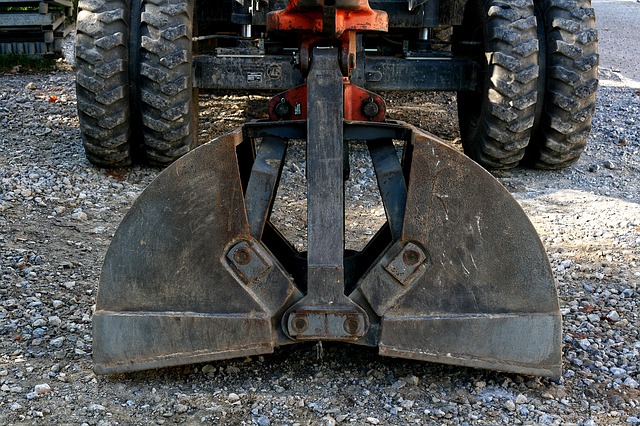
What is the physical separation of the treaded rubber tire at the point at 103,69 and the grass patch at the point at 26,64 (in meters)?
4.73

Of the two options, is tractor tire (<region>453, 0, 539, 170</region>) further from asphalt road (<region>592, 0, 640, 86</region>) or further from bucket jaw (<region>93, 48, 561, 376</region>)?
asphalt road (<region>592, 0, 640, 86</region>)

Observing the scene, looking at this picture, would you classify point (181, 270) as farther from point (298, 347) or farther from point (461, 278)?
point (461, 278)

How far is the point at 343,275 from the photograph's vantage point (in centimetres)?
303

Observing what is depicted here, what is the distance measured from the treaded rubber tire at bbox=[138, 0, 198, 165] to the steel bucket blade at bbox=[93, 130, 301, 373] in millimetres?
2666

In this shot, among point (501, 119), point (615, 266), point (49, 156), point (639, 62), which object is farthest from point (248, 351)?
point (639, 62)

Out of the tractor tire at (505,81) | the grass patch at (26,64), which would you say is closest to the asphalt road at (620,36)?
the tractor tire at (505,81)

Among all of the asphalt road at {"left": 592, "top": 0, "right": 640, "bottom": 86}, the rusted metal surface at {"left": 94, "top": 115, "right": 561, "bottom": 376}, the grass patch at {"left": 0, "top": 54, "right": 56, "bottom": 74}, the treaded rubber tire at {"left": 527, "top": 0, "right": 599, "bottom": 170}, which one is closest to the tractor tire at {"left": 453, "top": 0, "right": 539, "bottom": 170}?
the treaded rubber tire at {"left": 527, "top": 0, "right": 599, "bottom": 170}

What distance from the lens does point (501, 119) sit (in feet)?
19.0

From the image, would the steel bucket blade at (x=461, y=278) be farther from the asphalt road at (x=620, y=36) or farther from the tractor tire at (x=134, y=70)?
the asphalt road at (x=620, y=36)

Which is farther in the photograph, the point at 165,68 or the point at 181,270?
the point at 165,68

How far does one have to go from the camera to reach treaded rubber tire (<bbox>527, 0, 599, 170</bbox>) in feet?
19.1

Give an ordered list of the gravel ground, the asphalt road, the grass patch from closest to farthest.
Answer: the gravel ground < the grass patch < the asphalt road

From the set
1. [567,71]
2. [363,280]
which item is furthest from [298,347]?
[567,71]

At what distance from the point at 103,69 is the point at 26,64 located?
521 centimetres
